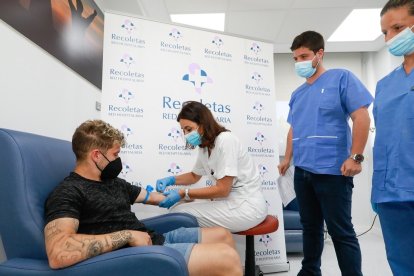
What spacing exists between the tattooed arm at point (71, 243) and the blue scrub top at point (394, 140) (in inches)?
37.8

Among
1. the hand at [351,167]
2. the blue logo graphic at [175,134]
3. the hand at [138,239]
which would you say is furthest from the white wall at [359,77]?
the hand at [138,239]

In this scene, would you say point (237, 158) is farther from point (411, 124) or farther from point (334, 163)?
point (411, 124)

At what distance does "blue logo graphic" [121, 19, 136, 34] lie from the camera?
2070 mm

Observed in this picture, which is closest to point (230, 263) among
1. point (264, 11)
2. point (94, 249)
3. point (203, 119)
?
point (94, 249)

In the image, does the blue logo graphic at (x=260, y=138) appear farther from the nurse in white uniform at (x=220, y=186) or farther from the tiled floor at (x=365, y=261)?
the tiled floor at (x=365, y=261)

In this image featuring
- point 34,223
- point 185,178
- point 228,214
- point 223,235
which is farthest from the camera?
point 185,178

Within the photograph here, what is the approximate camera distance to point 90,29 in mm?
2439

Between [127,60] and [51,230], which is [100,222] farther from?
[127,60]

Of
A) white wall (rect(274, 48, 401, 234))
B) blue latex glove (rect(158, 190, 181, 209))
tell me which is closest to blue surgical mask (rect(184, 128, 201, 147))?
blue latex glove (rect(158, 190, 181, 209))

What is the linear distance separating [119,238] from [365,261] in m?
2.27

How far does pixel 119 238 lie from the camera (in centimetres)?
96

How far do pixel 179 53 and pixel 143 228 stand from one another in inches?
54.8

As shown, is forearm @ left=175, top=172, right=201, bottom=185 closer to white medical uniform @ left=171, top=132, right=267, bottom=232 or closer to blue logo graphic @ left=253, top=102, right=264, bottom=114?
white medical uniform @ left=171, top=132, right=267, bottom=232

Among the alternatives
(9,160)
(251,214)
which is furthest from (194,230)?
(9,160)
